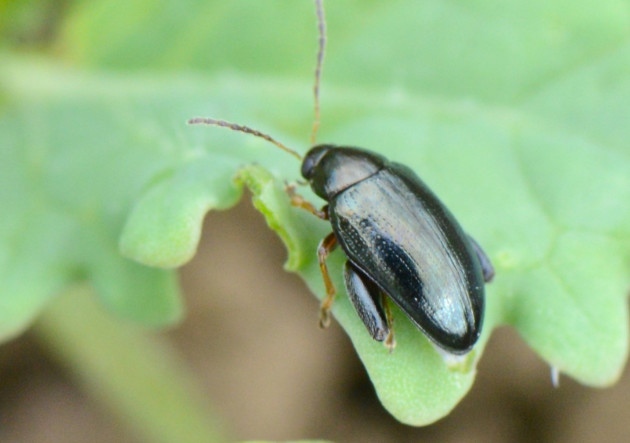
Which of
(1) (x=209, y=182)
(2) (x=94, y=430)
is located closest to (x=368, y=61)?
(1) (x=209, y=182)

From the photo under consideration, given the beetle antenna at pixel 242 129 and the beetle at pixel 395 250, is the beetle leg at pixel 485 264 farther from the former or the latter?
the beetle antenna at pixel 242 129

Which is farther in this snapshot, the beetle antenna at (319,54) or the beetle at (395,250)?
the beetle antenna at (319,54)

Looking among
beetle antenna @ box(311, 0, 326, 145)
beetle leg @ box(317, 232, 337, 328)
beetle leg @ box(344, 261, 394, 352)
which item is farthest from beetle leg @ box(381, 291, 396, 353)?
beetle antenna @ box(311, 0, 326, 145)

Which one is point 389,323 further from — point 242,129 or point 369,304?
point 242,129

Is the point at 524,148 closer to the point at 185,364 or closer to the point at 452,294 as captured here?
the point at 452,294

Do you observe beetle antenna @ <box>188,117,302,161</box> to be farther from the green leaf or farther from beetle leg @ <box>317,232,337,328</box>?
beetle leg @ <box>317,232,337,328</box>

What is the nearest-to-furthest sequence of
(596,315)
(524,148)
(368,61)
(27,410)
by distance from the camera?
(596,315), (524,148), (368,61), (27,410)

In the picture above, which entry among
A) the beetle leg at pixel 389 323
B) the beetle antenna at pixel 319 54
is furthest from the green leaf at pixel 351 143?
the beetle antenna at pixel 319 54
